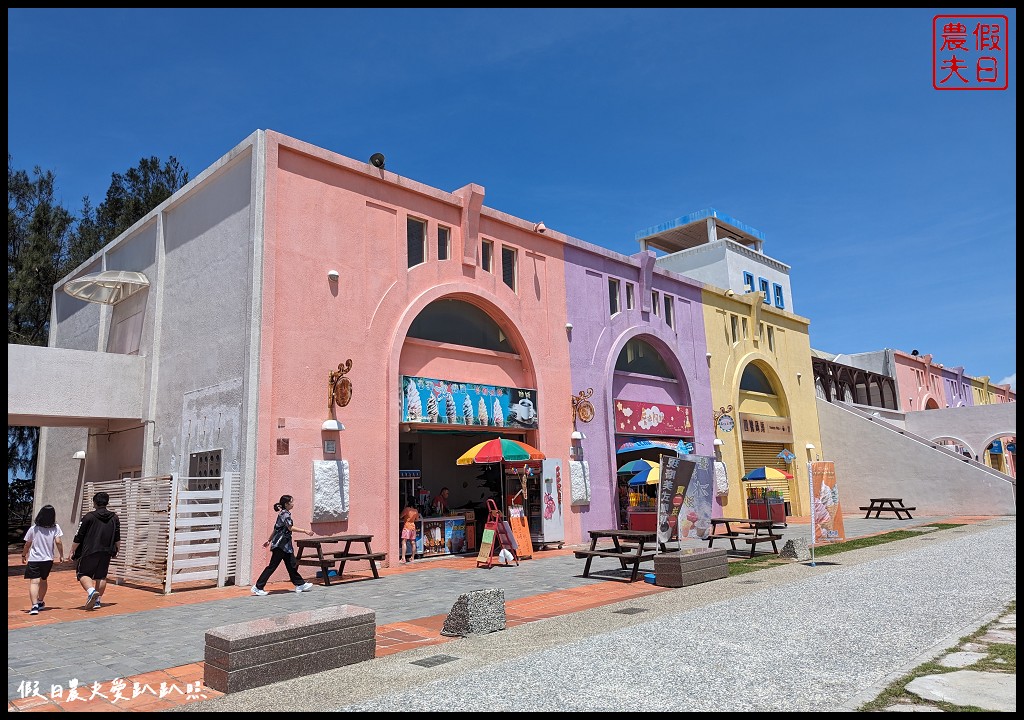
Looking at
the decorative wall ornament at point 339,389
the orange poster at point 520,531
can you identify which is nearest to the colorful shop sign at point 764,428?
the orange poster at point 520,531

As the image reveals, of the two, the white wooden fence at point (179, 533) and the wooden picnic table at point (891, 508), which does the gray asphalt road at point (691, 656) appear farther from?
the wooden picnic table at point (891, 508)

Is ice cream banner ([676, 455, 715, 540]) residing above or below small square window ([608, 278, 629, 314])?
below

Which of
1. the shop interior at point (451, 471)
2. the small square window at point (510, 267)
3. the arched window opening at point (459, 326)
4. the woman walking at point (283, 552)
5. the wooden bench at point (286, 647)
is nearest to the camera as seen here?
the wooden bench at point (286, 647)

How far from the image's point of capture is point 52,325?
2280cm

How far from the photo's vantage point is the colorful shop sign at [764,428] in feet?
84.9

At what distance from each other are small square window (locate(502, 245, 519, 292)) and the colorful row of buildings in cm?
4

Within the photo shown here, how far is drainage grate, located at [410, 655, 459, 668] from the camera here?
6.30 meters

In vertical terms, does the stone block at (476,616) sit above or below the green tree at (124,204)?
below

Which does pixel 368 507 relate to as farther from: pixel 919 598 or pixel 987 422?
pixel 987 422

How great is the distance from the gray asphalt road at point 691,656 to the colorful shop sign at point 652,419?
10.5 meters

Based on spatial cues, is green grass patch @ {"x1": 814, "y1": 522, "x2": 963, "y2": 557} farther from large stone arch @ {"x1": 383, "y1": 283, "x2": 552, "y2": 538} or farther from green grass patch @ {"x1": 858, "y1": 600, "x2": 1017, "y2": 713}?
green grass patch @ {"x1": 858, "y1": 600, "x2": 1017, "y2": 713}

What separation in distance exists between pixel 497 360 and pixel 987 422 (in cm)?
2769

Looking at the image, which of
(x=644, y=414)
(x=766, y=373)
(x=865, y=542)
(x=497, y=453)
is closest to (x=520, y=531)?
(x=497, y=453)

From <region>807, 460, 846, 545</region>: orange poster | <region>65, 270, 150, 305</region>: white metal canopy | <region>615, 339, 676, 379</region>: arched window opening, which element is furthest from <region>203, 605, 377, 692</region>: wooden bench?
<region>615, 339, 676, 379</region>: arched window opening
